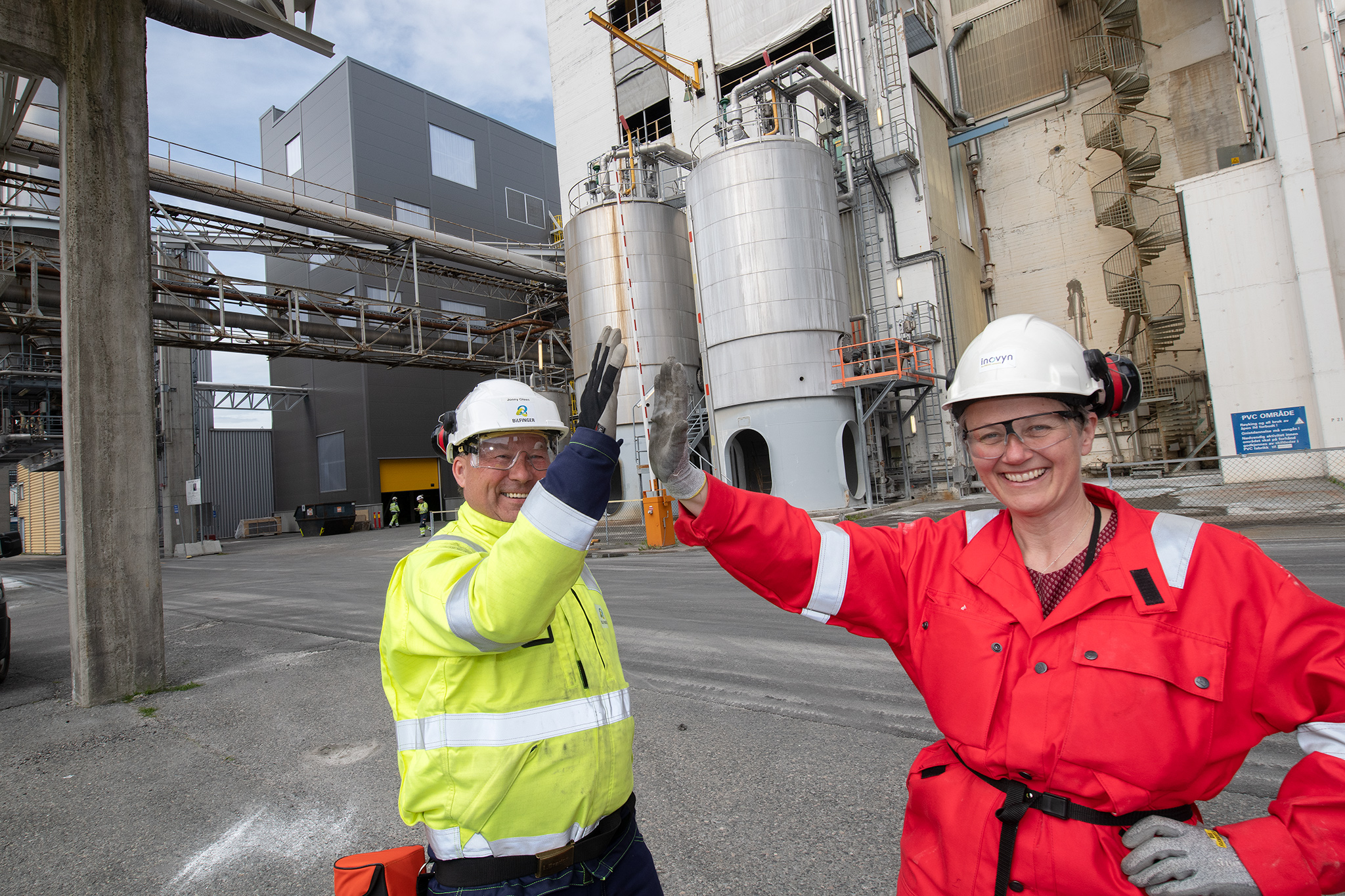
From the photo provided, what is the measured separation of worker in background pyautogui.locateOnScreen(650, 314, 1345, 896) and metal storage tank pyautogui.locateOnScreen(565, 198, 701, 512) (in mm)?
19499

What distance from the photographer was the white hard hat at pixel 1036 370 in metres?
1.74

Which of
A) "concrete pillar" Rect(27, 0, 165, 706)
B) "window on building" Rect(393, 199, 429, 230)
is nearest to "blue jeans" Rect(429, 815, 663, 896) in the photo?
"concrete pillar" Rect(27, 0, 165, 706)

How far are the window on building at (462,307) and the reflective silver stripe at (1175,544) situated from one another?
35.7 meters

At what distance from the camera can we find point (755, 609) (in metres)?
7.94

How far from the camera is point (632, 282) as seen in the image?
21.7 meters

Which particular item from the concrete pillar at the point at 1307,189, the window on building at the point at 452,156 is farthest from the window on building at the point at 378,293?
the concrete pillar at the point at 1307,189

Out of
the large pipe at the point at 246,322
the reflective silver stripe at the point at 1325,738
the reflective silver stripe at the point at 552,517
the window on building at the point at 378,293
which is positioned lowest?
the reflective silver stripe at the point at 1325,738

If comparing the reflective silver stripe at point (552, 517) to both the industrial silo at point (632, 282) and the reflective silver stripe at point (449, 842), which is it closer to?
the reflective silver stripe at point (449, 842)

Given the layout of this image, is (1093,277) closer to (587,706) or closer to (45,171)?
(587,706)

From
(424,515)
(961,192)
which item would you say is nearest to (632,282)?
(961,192)

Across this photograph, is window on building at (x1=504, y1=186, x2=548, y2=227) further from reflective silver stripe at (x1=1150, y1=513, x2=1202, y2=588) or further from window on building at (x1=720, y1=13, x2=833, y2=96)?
reflective silver stripe at (x1=1150, y1=513, x2=1202, y2=588)

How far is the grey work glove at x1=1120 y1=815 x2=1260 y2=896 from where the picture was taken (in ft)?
4.51

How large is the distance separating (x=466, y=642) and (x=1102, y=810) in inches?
56.4

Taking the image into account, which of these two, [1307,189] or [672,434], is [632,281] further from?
[672,434]
